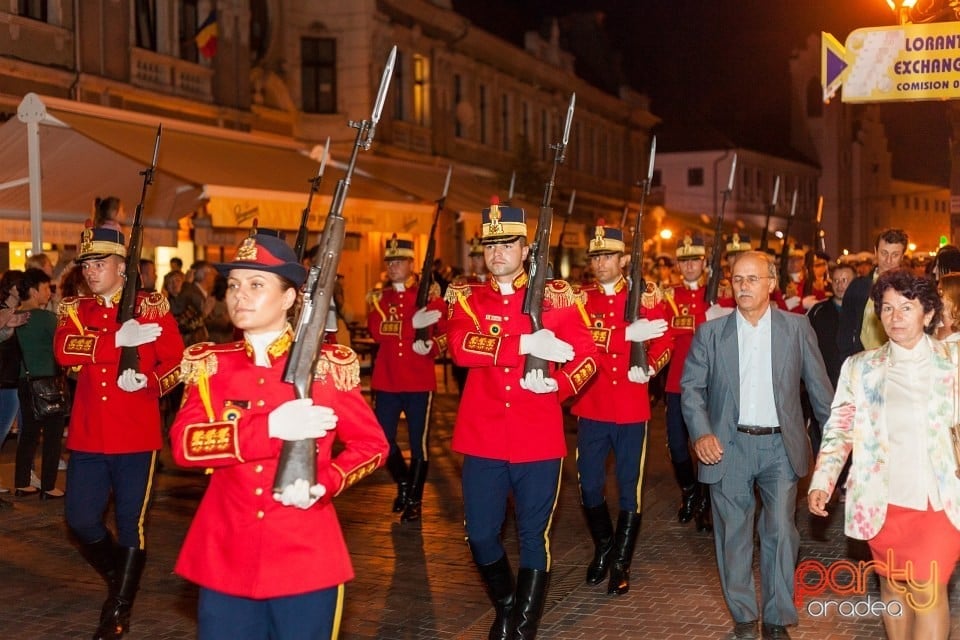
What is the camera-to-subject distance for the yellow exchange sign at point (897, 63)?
12.2 meters

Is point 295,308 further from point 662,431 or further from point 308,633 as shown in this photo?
point 662,431

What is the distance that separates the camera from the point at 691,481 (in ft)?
32.4

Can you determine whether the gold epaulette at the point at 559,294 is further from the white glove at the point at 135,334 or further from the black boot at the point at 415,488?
the black boot at the point at 415,488

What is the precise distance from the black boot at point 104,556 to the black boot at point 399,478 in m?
3.45

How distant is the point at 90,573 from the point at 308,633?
4472 millimetres

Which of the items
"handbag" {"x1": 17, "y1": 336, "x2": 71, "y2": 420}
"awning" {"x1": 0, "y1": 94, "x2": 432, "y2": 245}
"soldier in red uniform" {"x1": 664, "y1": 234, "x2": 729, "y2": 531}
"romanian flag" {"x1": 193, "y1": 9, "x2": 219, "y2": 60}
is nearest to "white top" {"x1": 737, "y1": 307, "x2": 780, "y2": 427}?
"soldier in red uniform" {"x1": 664, "y1": 234, "x2": 729, "y2": 531}

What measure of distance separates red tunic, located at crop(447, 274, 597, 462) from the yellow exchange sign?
6926 mm

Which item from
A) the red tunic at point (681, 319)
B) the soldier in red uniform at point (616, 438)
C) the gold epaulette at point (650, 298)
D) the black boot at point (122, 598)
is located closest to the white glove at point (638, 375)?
the soldier in red uniform at point (616, 438)

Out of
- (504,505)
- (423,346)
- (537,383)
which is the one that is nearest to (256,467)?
(537,383)

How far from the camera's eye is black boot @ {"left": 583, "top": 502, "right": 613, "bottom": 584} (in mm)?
7879

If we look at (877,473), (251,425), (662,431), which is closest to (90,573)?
(251,425)

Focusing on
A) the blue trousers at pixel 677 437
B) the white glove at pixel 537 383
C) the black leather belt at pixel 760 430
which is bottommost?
the blue trousers at pixel 677 437

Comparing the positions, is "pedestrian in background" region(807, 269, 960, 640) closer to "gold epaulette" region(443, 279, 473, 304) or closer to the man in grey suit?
the man in grey suit

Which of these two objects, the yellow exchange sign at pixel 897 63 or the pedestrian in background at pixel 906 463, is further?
the yellow exchange sign at pixel 897 63
